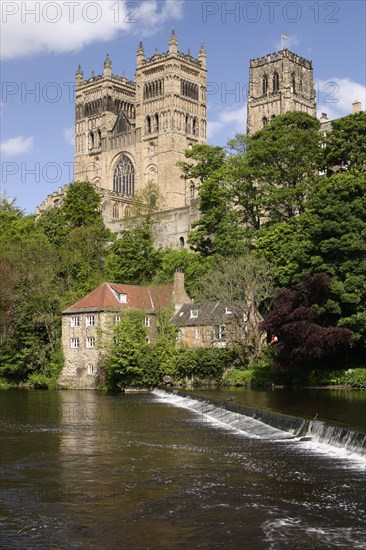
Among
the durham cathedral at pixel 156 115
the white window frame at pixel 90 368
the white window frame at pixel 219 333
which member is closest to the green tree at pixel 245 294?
the white window frame at pixel 219 333

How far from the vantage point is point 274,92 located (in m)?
118

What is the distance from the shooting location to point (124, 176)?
13462cm

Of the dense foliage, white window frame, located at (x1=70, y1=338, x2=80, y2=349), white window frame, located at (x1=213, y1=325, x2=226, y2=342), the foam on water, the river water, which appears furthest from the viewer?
white window frame, located at (x1=70, y1=338, x2=80, y2=349)

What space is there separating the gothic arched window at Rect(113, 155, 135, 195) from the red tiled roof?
7249 centimetres

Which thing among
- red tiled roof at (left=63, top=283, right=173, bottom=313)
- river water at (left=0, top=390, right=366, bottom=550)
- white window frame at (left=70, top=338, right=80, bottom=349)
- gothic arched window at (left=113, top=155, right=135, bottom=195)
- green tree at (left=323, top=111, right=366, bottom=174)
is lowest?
river water at (left=0, top=390, right=366, bottom=550)

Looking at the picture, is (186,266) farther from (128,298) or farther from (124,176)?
(124,176)

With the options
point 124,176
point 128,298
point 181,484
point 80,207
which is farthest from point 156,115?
point 181,484

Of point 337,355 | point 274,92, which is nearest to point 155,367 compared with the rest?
point 337,355

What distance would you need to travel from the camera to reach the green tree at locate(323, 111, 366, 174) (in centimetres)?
5428

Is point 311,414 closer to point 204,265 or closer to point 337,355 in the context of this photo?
point 337,355

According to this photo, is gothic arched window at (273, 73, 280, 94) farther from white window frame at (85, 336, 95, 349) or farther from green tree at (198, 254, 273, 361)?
white window frame at (85, 336, 95, 349)

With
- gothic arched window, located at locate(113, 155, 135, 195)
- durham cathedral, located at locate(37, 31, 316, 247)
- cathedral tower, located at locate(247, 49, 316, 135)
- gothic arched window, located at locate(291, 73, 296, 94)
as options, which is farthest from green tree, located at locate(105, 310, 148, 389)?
gothic arched window, located at locate(113, 155, 135, 195)

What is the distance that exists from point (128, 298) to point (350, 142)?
19933mm

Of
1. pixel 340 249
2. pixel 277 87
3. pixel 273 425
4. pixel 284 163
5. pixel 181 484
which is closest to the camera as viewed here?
pixel 181 484
